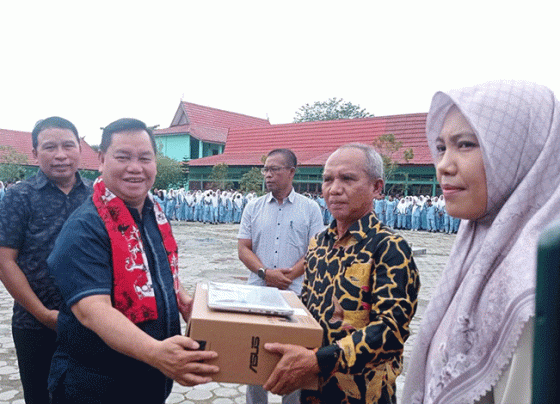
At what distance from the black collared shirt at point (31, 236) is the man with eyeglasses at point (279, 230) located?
1.43 m

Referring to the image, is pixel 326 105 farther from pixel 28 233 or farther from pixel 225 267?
pixel 28 233

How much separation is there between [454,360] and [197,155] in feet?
96.9

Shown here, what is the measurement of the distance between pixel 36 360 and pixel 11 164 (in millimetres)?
26507

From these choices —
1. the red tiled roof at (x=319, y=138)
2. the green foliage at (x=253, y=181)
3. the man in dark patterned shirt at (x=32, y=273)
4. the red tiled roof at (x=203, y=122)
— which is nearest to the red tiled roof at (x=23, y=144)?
the red tiled roof at (x=203, y=122)

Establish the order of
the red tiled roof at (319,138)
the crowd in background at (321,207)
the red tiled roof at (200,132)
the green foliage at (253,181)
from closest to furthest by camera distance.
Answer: the crowd in background at (321,207)
the red tiled roof at (319,138)
the green foliage at (253,181)
the red tiled roof at (200,132)

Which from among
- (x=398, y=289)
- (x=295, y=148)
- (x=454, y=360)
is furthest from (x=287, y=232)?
(x=295, y=148)

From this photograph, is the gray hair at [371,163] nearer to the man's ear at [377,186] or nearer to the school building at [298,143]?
the man's ear at [377,186]

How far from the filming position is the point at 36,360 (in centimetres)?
224

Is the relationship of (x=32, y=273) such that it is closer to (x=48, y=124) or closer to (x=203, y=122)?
(x=48, y=124)

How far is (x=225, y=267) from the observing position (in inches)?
338

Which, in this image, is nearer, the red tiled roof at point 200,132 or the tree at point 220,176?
the tree at point 220,176

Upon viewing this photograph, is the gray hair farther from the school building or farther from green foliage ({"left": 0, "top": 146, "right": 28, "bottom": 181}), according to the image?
green foliage ({"left": 0, "top": 146, "right": 28, "bottom": 181})

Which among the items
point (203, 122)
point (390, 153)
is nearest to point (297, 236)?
point (390, 153)

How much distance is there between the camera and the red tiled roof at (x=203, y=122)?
29.2 metres
